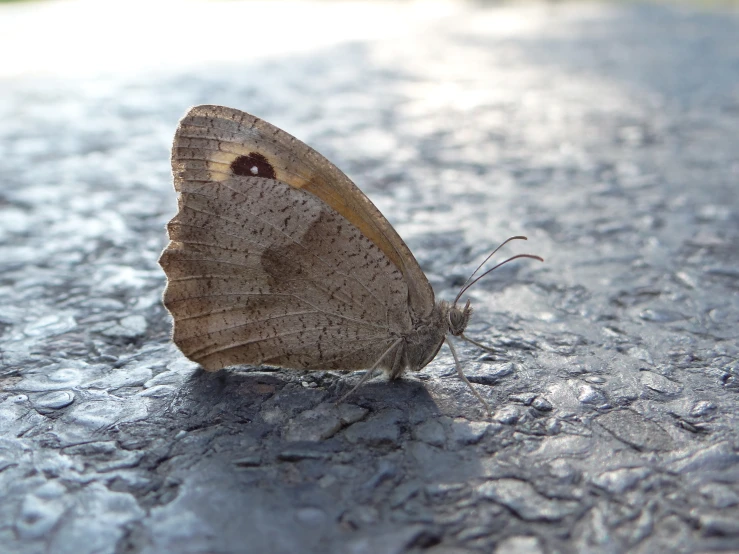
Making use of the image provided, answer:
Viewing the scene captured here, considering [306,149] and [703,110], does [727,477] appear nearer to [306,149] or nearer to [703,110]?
[306,149]

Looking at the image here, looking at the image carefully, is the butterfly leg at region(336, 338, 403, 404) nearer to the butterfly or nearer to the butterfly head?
the butterfly

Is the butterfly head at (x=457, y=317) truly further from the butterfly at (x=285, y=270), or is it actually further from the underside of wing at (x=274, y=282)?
the underside of wing at (x=274, y=282)

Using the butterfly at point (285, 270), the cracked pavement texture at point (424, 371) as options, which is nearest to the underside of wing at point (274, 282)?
the butterfly at point (285, 270)

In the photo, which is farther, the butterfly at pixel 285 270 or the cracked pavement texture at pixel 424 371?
the butterfly at pixel 285 270

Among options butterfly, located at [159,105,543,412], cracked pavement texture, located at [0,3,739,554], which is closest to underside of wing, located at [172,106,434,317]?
butterfly, located at [159,105,543,412]

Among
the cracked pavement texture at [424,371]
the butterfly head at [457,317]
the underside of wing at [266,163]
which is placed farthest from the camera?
the butterfly head at [457,317]

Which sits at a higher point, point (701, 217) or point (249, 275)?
point (249, 275)

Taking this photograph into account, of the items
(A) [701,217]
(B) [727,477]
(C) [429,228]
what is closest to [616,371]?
(B) [727,477]
